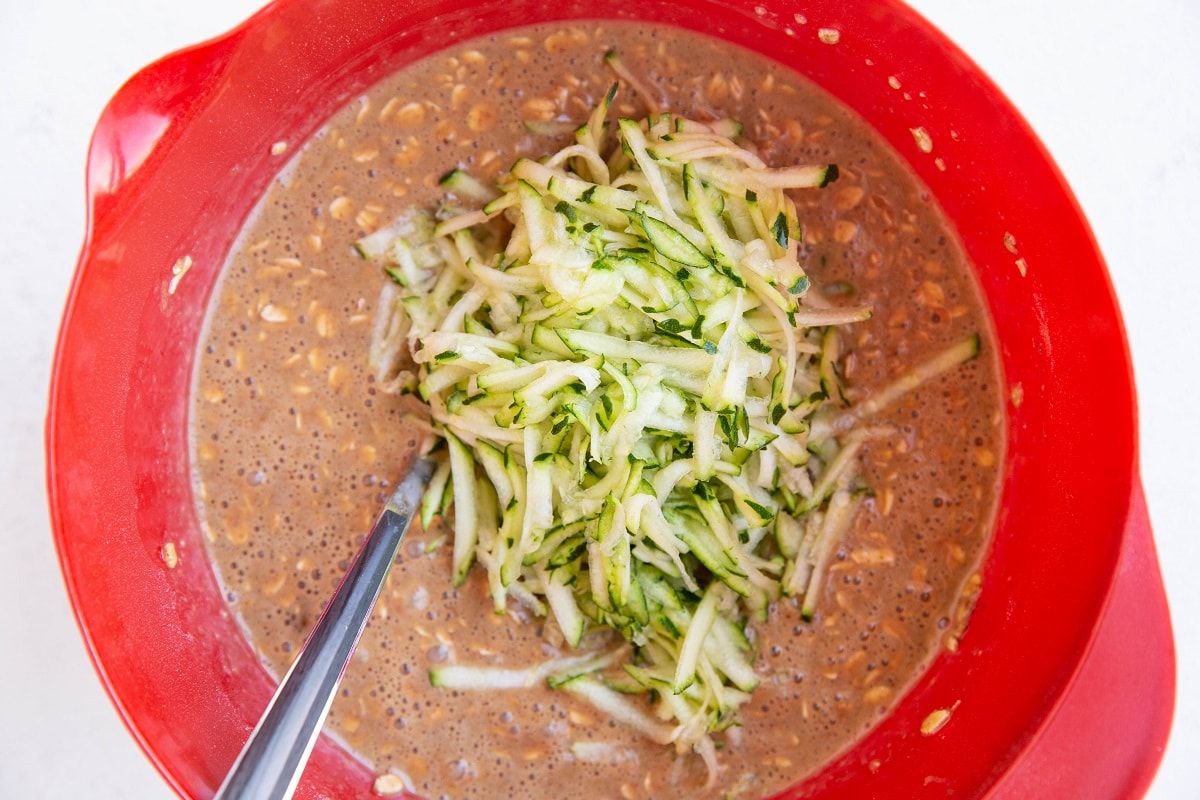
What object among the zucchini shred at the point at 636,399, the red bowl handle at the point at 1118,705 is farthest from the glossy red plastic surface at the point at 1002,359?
the zucchini shred at the point at 636,399

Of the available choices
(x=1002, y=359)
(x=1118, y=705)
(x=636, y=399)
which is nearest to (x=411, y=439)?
(x=636, y=399)

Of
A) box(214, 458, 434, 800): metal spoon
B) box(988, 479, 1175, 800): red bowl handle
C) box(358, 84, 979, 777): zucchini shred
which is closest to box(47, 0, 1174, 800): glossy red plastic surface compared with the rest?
box(988, 479, 1175, 800): red bowl handle

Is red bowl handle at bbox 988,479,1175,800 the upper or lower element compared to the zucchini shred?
lower

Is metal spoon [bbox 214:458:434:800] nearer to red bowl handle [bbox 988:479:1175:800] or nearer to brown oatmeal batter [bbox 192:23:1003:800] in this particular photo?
brown oatmeal batter [bbox 192:23:1003:800]

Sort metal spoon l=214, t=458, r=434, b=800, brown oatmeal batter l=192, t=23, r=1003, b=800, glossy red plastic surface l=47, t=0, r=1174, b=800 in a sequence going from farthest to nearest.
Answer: brown oatmeal batter l=192, t=23, r=1003, b=800 → glossy red plastic surface l=47, t=0, r=1174, b=800 → metal spoon l=214, t=458, r=434, b=800

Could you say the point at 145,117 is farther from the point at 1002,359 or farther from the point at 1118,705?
the point at 1118,705
